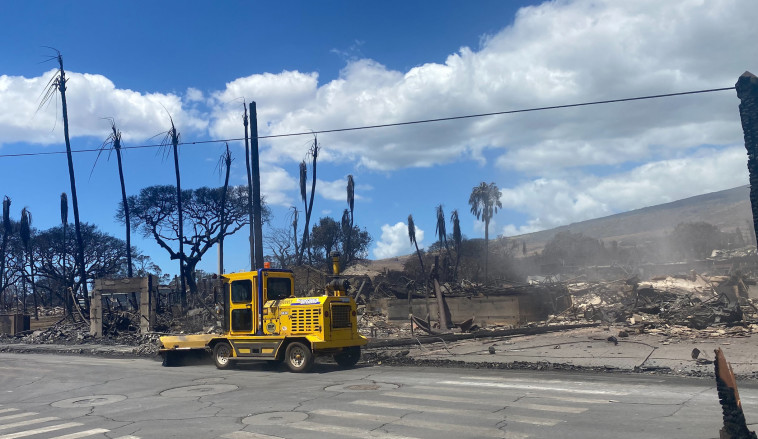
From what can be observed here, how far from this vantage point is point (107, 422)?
949 cm

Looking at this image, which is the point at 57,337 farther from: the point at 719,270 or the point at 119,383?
the point at 719,270

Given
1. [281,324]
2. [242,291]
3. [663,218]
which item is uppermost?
[663,218]

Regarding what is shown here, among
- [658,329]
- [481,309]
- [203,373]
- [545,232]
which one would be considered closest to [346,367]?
[203,373]

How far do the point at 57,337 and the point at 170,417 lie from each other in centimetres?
3044

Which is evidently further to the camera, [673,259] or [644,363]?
[673,259]

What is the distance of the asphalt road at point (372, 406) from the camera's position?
805 cm

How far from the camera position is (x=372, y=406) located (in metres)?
10.0

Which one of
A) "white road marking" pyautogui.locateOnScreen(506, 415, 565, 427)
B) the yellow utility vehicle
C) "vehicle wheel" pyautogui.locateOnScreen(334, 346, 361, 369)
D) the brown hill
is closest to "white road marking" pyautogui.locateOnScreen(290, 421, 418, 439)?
"white road marking" pyautogui.locateOnScreen(506, 415, 565, 427)

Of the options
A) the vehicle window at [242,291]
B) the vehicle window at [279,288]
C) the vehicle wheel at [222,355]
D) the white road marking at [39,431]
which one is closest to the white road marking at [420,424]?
the white road marking at [39,431]

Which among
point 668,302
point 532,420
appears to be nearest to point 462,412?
point 532,420

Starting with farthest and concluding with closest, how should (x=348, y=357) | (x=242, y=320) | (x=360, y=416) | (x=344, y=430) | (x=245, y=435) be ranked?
(x=242, y=320) → (x=348, y=357) → (x=360, y=416) → (x=344, y=430) → (x=245, y=435)

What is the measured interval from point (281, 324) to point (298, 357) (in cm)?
106

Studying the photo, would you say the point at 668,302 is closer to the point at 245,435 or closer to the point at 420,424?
the point at 420,424

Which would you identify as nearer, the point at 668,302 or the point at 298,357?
the point at 298,357
